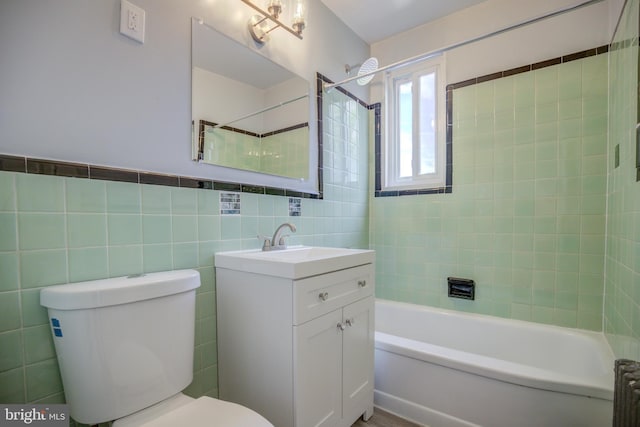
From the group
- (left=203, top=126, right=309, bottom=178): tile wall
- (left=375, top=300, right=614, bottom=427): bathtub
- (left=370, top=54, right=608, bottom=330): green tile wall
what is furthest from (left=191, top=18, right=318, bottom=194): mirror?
(left=375, top=300, right=614, bottom=427): bathtub

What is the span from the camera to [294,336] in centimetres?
106

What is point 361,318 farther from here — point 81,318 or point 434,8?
point 434,8

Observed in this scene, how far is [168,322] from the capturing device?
96cm

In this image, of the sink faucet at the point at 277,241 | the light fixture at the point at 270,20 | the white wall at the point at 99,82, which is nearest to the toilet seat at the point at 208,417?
the sink faucet at the point at 277,241

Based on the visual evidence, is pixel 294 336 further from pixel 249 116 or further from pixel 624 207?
pixel 624 207

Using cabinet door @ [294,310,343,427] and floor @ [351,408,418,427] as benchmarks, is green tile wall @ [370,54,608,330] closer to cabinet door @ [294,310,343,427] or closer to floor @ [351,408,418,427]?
floor @ [351,408,418,427]

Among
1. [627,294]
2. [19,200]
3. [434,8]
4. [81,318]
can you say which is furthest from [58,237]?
[434,8]

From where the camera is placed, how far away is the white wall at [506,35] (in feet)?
5.67

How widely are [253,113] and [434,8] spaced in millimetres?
1574

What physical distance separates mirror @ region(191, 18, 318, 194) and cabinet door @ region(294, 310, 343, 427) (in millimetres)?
804

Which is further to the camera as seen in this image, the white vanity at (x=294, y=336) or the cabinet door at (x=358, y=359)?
the cabinet door at (x=358, y=359)

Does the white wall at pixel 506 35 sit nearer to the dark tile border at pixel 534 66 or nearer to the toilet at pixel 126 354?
the dark tile border at pixel 534 66

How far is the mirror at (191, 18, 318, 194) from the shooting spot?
1.32 meters

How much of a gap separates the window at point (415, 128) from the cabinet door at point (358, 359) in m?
1.27
